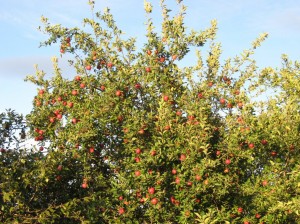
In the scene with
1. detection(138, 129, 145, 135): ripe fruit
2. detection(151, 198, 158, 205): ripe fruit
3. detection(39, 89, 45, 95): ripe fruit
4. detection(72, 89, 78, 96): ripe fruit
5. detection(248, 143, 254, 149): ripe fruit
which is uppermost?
detection(39, 89, 45, 95): ripe fruit

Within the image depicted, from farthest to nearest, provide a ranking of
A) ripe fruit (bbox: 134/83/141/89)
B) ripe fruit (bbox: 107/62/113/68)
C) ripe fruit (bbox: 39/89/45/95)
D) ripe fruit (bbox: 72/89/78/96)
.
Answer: ripe fruit (bbox: 107/62/113/68) → ripe fruit (bbox: 39/89/45/95) → ripe fruit (bbox: 134/83/141/89) → ripe fruit (bbox: 72/89/78/96)

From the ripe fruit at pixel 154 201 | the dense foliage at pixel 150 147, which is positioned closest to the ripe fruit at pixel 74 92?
the dense foliage at pixel 150 147

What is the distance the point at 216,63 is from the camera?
14148 millimetres

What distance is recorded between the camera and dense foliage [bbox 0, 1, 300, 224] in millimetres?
10703

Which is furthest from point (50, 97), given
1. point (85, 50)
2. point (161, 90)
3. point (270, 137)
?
point (270, 137)

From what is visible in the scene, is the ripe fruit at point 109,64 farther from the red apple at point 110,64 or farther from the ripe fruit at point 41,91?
the ripe fruit at point 41,91

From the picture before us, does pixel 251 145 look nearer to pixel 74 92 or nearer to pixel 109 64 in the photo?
pixel 109 64

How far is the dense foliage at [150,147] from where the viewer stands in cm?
1070

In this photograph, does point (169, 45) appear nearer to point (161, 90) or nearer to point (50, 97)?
point (161, 90)

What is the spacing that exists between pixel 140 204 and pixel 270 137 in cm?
373

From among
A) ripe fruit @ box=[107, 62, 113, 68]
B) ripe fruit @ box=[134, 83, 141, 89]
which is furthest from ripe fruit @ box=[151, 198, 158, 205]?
ripe fruit @ box=[107, 62, 113, 68]

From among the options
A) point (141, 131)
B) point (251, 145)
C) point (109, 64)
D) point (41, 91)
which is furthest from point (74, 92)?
point (251, 145)

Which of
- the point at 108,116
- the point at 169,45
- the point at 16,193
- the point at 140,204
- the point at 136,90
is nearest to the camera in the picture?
the point at 16,193

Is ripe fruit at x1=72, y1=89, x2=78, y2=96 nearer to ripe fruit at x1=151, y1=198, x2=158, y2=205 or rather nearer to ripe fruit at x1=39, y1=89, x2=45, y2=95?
ripe fruit at x1=39, y1=89, x2=45, y2=95
